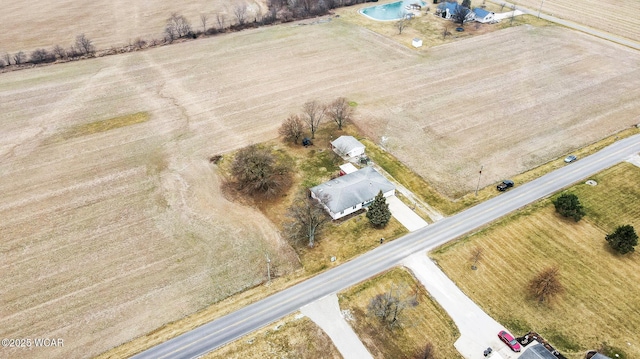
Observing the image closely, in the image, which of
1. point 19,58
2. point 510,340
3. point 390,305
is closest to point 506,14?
point 510,340

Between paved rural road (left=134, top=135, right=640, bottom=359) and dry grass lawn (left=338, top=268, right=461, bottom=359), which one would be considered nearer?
dry grass lawn (left=338, top=268, right=461, bottom=359)

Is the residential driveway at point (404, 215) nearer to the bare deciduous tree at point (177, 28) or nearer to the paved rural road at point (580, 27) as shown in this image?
the bare deciduous tree at point (177, 28)

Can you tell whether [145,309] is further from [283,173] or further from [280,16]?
[280,16]

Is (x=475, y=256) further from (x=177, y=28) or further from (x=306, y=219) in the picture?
(x=177, y=28)

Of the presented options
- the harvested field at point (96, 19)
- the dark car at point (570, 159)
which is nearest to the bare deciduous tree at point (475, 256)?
the dark car at point (570, 159)

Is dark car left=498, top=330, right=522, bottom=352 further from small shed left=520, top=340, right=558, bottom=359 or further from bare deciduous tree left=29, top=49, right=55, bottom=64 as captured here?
bare deciduous tree left=29, top=49, right=55, bottom=64

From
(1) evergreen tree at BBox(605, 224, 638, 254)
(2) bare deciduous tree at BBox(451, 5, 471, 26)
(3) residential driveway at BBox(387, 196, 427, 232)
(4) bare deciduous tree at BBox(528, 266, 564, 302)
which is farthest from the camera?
(2) bare deciduous tree at BBox(451, 5, 471, 26)

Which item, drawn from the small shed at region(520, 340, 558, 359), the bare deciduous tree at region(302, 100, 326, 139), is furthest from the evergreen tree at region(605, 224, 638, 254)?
the bare deciduous tree at region(302, 100, 326, 139)
